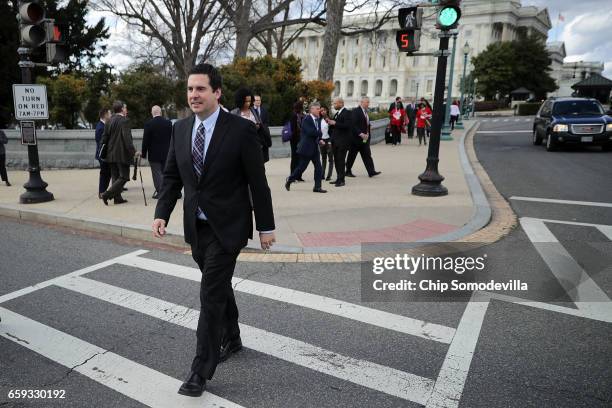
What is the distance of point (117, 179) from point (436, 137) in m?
6.26

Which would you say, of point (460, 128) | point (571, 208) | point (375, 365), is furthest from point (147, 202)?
point (460, 128)

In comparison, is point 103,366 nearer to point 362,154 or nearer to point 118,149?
point 118,149

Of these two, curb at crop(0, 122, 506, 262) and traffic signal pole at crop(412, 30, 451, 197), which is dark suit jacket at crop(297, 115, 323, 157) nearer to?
traffic signal pole at crop(412, 30, 451, 197)

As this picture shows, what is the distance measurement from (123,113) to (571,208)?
28.2 feet

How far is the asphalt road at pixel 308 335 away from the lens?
314 centimetres

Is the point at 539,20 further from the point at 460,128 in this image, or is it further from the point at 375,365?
the point at 375,365

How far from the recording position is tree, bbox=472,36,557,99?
71375 mm

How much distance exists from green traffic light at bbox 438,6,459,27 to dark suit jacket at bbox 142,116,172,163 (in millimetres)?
5551

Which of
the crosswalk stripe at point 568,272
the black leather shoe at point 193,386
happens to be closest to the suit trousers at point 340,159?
Result: the crosswalk stripe at point 568,272

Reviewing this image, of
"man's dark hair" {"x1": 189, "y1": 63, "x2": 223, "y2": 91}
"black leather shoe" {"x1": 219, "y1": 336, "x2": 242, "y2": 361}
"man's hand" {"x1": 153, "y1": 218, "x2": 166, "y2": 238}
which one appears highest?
"man's dark hair" {"x1": 189, "y1": 63, "x2": 223, "y2": 91}

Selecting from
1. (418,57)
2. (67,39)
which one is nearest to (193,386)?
(67,39)

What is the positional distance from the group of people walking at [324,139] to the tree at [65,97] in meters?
9.59

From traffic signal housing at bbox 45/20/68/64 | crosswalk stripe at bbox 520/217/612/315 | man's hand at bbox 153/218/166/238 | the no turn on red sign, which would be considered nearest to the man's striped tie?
man's hand at bbox 153/218/166/238

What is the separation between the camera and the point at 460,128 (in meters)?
32.6
